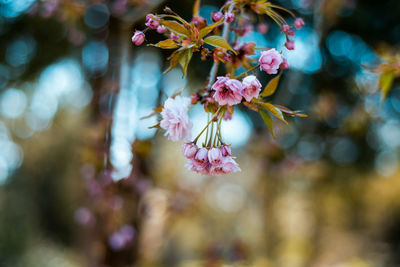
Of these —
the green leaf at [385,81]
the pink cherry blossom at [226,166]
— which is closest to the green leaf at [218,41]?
the pink cherry blossom at [226,166]

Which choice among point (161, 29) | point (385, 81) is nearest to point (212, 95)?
point (161, 29)

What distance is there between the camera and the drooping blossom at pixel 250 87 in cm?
56

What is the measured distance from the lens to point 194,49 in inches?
24.5

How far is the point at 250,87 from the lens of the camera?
0.57m

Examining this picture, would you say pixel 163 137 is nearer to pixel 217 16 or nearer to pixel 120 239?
pixel 120 239

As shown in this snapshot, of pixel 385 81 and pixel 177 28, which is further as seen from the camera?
pixel 385 81

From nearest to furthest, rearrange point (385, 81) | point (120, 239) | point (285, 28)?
point (285, 28)
point (385, 81)
point (120, 239)

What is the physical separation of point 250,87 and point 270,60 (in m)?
0.09

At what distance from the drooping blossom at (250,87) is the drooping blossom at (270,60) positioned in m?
0.06

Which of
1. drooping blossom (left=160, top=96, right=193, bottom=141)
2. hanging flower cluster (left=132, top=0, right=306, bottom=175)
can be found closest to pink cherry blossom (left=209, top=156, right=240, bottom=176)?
hanging flower cluster (left=132, top=0, right=306, bottom=175)

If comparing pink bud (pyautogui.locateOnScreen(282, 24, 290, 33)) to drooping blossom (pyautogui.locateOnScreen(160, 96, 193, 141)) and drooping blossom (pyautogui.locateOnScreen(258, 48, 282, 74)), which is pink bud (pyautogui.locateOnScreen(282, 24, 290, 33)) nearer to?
drooping blossom (pyautogui.locateOnScreen(258, 48, 282, 74))

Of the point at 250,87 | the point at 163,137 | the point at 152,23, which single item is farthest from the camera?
the point at 163,137

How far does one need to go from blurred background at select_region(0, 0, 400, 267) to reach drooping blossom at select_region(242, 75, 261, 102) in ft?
0.50

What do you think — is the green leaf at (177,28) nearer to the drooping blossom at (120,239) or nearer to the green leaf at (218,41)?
the green leaf at (218,41)
